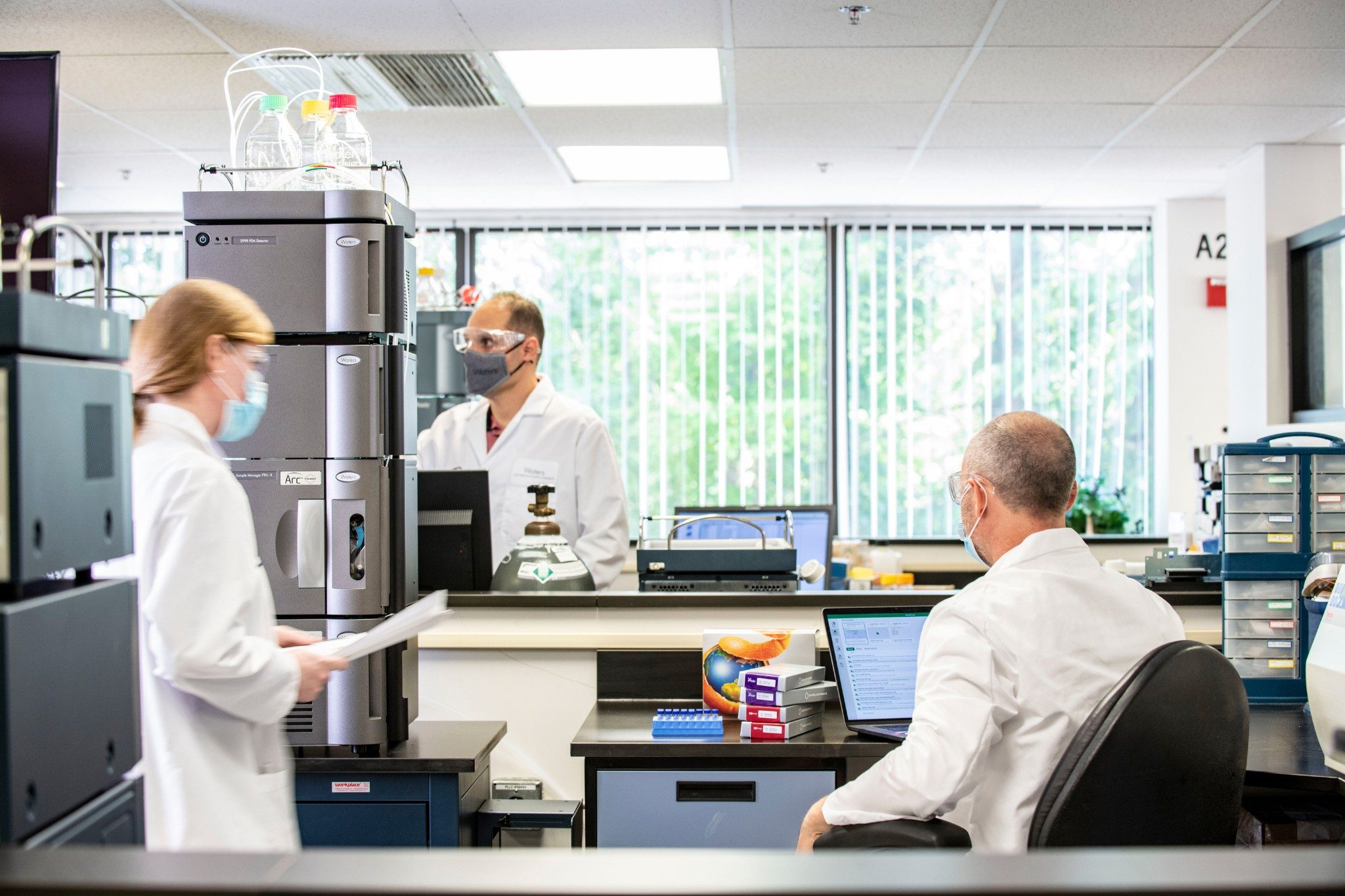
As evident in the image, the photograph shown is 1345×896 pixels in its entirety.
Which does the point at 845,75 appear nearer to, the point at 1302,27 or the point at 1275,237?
the point at 1302,27

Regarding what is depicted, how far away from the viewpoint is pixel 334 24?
3.31m

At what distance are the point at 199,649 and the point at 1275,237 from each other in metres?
4.53

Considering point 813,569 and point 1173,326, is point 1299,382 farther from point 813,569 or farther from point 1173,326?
point 813,569

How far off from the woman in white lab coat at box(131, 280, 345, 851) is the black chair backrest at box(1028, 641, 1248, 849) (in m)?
0.98

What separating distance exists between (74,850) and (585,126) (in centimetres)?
406

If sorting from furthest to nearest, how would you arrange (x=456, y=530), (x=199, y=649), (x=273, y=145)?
(x=456, y=530) < (x=273, y=145) < (x=199, y=649)

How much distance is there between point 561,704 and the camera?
2619 mm

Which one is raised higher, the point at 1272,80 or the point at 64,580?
the point at 1272,80

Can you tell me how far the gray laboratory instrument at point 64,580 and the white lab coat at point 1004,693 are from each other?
1.10 metres

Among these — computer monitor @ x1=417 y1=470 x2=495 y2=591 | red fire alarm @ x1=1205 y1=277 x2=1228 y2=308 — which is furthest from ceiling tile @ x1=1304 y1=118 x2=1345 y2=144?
computer monitor @ x1=417 y1=470 x2=495 y2=591

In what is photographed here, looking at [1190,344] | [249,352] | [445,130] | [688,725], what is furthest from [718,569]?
[1190,344]

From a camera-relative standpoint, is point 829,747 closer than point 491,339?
Yes

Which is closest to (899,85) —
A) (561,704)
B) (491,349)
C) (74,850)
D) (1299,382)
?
(491,349)

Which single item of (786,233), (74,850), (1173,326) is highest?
(786,233)
